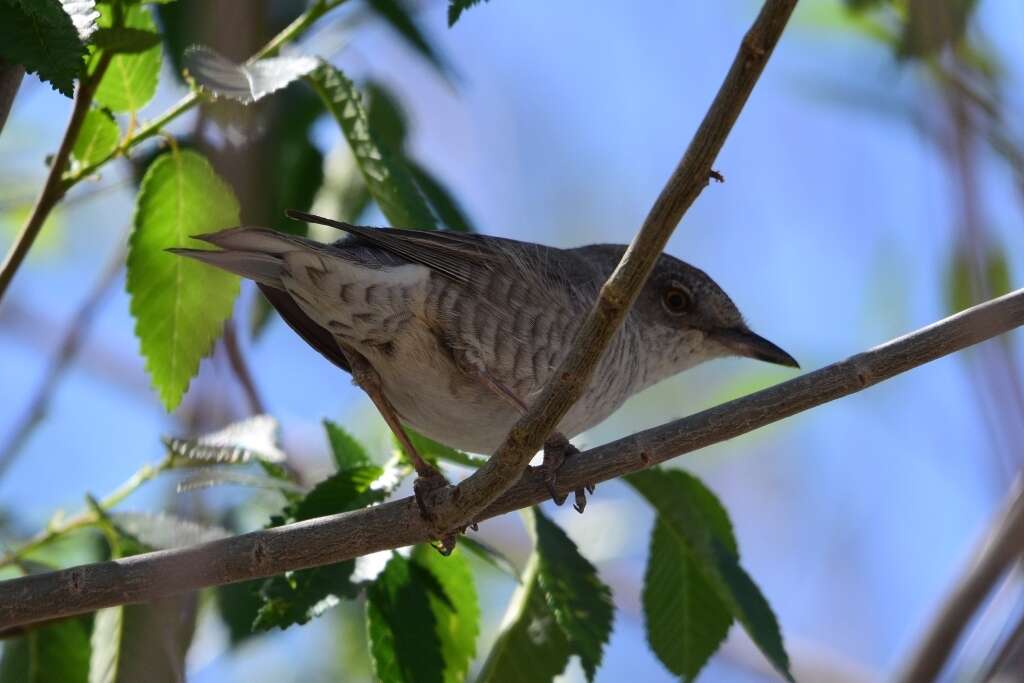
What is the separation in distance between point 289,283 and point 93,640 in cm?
118

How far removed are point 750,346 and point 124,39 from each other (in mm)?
2786

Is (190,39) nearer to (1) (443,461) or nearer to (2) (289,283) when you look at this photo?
(2) (289,283)

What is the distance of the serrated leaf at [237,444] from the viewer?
3.29 metres

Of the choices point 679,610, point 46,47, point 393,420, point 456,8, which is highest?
point 46,47

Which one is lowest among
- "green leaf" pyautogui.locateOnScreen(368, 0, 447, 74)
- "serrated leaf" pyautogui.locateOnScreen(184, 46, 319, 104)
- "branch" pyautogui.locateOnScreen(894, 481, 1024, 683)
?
"branch" pyautogui.locateOnScreen(894, 481, 1024, 683)

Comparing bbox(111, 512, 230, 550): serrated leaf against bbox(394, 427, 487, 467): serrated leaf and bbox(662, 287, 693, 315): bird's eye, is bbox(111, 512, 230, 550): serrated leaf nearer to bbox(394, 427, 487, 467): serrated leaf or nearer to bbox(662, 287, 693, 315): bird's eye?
bbox(394, 427, 487, 467): serrated leaf

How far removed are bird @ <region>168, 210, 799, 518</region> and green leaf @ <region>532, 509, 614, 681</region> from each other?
0.25 meters

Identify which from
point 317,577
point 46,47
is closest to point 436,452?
point 317,577

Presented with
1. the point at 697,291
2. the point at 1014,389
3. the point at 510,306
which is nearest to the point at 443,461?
the point at 510,306

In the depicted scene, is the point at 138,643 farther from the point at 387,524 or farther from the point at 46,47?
the point at 46,47

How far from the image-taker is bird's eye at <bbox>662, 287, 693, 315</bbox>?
498 cm

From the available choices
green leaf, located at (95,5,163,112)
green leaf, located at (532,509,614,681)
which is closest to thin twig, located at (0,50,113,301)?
green leaf, located at (95,5,163,112)

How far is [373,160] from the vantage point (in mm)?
3307

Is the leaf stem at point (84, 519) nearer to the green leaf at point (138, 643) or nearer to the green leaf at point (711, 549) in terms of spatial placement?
the green leaf at point (138, 643)
